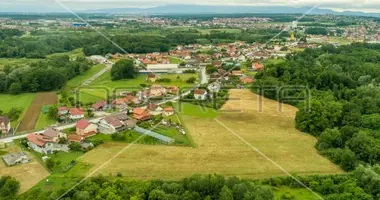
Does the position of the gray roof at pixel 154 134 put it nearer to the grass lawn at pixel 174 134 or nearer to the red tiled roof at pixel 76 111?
the grass lawn at pixel 174 134

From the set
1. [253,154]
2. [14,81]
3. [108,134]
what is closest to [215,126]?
[253,154]

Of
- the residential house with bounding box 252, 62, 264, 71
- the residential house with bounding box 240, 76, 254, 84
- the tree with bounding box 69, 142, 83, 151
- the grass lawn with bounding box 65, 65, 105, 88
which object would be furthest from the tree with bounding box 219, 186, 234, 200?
the residential house with bounding box 252, 62, 264, 71

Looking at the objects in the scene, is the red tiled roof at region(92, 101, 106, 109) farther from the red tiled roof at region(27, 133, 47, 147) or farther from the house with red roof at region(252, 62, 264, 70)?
the house with red roof at region(252, 62, 264, 70)

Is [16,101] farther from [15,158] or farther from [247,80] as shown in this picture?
[247,80]

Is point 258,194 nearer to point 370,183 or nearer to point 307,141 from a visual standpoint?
point 370,183

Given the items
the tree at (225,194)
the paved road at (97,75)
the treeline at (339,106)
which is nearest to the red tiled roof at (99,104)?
the paved road at (97,75)
